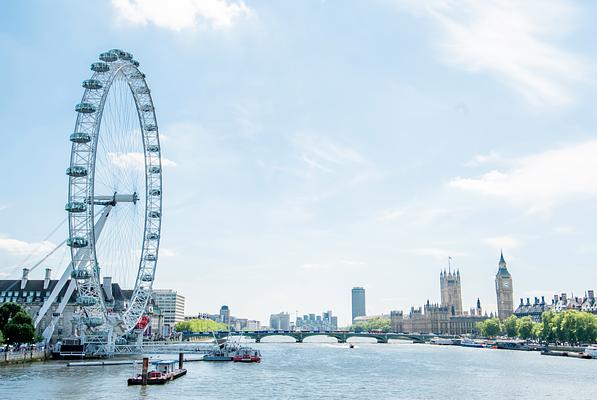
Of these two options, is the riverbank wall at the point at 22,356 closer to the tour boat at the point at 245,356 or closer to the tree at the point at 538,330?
the tour boat at the point at 245,356

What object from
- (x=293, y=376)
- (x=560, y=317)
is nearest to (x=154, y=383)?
(x=293, y=376)

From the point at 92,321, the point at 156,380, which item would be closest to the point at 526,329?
the point at 92,321

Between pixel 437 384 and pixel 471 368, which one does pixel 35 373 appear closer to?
pixel 437 384

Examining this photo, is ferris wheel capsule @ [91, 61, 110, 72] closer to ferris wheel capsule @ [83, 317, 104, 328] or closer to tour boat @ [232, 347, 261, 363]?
ferris wheel capsule @ [83, 317, 104, 328]

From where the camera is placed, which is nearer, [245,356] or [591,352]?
[245,356]

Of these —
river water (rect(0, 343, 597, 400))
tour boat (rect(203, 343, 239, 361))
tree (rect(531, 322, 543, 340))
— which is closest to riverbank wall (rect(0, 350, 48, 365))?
river water (rect(0, 343, 597, 400))

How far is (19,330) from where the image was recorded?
75062mm

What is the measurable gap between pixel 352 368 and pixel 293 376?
17.3 meters

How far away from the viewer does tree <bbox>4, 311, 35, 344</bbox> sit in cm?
7500

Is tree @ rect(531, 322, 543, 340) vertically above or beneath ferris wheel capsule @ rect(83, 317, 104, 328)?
beneath

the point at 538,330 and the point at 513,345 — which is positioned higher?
the point at 538,330

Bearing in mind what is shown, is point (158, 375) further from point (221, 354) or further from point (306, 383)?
point (221, 354)

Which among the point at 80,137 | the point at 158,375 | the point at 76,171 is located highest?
the point at 80,137

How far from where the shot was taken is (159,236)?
93312mm
